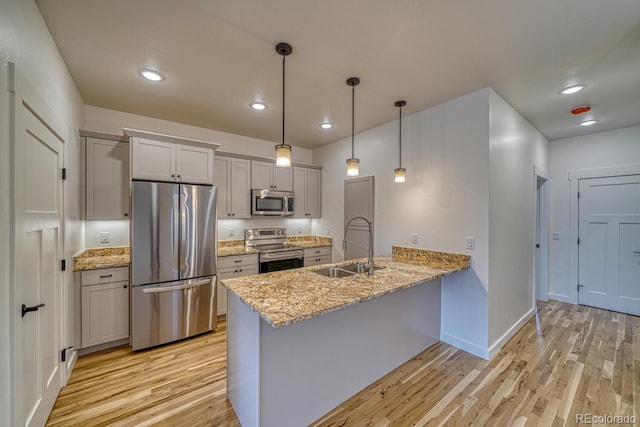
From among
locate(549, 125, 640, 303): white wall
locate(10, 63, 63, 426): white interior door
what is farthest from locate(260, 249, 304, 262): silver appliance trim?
locate(549, 125, 640, 303): white wall

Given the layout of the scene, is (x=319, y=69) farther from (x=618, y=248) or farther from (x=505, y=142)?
(x=618, y=248)

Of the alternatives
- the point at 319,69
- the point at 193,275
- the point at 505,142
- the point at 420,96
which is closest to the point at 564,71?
the point at 505,142

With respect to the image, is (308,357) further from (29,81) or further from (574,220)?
(574,220)

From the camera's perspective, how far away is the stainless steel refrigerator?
9.16 feet

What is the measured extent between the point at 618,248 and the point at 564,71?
3193 millimetres

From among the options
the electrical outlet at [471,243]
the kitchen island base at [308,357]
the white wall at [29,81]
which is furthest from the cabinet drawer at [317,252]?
the white wall at [29,81]

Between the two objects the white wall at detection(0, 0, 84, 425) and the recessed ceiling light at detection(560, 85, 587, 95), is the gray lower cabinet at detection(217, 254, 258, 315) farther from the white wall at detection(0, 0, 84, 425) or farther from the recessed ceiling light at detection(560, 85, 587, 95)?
the recessed ceiling light at detection(560, 85, 587, 95)

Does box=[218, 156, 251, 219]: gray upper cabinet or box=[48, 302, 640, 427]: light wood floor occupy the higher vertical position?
box=[218, 156, 251, 219]: gray upper cabinet

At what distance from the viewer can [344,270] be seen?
2.62 meters

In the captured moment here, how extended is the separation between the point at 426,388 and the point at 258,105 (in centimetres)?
330

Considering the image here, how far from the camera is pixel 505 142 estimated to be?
292 centimetres

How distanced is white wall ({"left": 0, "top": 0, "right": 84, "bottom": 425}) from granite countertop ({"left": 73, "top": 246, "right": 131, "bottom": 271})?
263 mm

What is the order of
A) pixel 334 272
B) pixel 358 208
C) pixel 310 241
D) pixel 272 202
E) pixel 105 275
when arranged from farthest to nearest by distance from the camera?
1. pixel 310 241
2. pixel 272 202
3. pixel 358 208
4. pixel 105 275
5. pixel 334 272

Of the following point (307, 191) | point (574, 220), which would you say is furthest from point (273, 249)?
point (574, 220)
